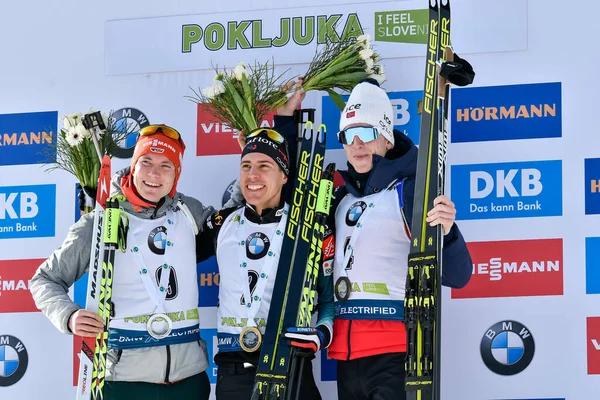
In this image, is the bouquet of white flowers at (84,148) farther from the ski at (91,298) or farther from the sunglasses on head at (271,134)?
the sunglasses on head at (271,134)

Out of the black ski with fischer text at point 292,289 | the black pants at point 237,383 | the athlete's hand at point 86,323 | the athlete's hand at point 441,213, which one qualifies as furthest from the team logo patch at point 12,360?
the athlete's hand at point 441,213

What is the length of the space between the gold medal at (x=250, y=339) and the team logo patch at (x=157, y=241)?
0.52m

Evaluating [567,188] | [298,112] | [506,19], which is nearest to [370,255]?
[298,112]

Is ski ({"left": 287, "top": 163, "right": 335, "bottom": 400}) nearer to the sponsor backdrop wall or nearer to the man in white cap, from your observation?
the man in white cap

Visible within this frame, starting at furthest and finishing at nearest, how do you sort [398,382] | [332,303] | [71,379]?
1. [71,379]
2. [332,303]
3. [398,382]

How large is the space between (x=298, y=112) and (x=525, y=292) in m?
1.36

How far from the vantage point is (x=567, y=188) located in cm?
472

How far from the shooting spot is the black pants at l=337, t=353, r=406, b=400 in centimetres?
406

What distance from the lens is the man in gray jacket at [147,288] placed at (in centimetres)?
425

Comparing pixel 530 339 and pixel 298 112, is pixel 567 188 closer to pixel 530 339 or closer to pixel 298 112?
pixel 530 339

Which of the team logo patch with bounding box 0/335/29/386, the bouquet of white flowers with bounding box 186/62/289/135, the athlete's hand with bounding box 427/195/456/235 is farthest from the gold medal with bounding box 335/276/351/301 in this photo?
the team logo patch with bounding box 0/335/29/386

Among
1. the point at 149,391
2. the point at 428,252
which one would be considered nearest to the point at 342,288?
the point at 428,252

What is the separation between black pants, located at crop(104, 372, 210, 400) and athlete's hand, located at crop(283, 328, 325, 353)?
1.68 feet

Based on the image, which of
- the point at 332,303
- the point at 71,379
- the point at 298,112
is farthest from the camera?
the point at 71,379
